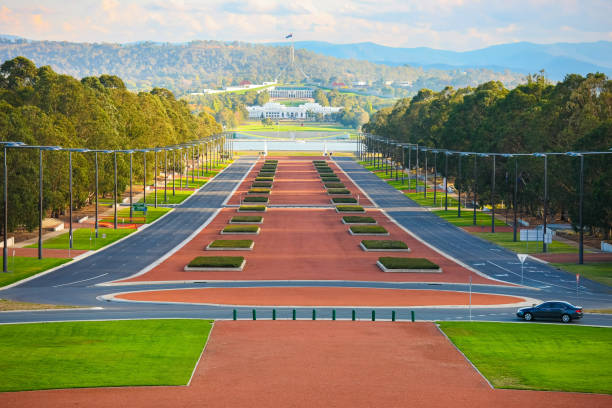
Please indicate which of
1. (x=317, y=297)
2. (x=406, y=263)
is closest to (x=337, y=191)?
(x=406, y=263)

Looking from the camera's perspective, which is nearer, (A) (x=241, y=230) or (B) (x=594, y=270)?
(B) (x=594, y=270)

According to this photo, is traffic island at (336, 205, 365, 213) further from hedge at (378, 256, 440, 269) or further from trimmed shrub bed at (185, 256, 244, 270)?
trimmed shrub bed at (185, 256, 244, 270)

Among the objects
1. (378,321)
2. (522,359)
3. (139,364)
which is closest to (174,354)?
(139,364)

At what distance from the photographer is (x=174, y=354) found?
42219 mm

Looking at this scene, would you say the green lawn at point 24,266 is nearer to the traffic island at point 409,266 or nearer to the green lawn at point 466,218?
the traffic island at point 409,266

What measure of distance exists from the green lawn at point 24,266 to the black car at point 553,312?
40179 millimetres

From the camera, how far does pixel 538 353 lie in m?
43.2

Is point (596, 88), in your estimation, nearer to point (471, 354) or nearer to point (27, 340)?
point (471, 354)

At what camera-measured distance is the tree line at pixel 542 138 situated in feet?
279

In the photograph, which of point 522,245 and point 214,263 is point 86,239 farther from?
point 522,245

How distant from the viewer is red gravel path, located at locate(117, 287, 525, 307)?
5782 centimetres

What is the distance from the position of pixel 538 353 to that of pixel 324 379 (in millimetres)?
12908

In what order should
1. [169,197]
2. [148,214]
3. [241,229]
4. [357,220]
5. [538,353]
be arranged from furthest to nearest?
[169,197], [148,214], [357,220], [241,229], [538,353]

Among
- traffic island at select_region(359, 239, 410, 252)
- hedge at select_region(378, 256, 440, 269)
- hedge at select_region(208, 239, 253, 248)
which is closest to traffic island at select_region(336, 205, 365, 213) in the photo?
traffic island at select_region(359, 239, 410, 252)
